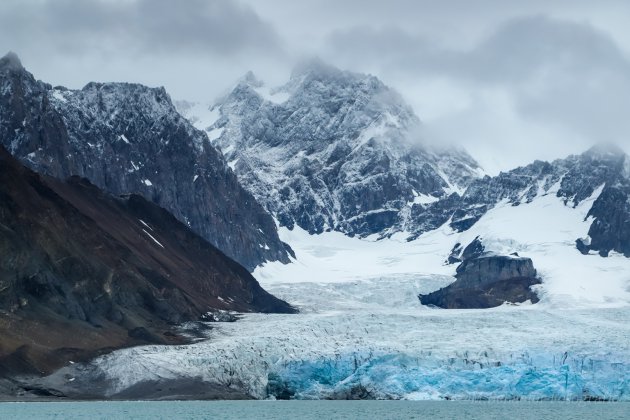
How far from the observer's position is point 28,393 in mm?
131250

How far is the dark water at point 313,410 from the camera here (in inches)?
4508

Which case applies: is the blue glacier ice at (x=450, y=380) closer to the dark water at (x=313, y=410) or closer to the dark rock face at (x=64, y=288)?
the dark water at (x=313, y=410)

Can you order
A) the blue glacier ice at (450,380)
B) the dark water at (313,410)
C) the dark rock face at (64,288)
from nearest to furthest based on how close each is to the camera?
the dark water at (313,410)
the blue glacier ice at (450,380)
the dark rock face at (64,288)

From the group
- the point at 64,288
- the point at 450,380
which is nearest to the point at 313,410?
the point at 450,380

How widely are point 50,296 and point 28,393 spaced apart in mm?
27279

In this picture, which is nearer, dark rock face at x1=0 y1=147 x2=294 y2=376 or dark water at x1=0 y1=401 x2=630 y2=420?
dark water at x1=0 y1=401 x2=630 y2=420

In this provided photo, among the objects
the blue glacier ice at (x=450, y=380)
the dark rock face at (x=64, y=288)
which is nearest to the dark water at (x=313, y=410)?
the blue glacier ice at (x=450, y=380)

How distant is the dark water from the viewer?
114 meters

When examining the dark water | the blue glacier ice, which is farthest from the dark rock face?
the blue glacier ice

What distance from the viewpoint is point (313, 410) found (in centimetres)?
12638

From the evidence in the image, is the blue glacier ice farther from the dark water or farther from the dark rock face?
the dark rock face

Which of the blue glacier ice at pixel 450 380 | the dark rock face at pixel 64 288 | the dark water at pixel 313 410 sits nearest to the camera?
the dark water at pixel 313 410

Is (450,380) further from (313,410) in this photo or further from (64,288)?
(64,288)

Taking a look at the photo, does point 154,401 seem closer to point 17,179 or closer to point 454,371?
point 454,371
